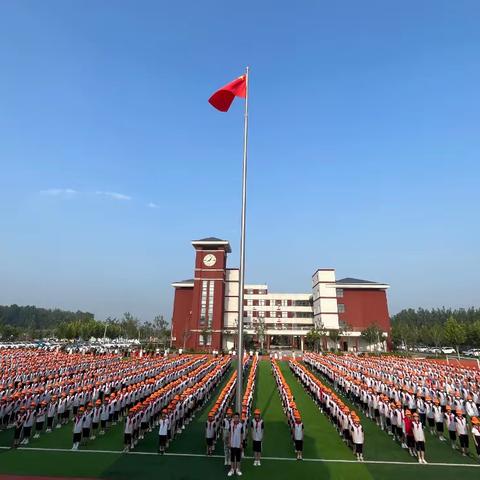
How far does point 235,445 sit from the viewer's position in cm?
819

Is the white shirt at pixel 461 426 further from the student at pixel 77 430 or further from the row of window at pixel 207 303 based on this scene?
the row of window at pixel 207 303

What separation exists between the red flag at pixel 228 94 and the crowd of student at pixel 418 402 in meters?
11.6

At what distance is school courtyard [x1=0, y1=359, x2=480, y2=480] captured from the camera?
8.04m

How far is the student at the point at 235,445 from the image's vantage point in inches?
319

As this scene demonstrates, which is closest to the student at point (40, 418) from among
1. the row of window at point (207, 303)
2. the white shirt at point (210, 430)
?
the white shirt at point (210, 430)

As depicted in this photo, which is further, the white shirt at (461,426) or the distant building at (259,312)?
the distant building at (259,312)

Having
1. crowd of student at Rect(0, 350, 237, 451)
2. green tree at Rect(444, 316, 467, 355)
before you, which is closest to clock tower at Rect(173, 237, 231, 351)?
crowd of student at Rect(0, 350, 237, 451)

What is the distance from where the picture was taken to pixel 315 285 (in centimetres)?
5691

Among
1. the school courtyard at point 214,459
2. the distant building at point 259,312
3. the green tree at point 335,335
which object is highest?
the distant building at point 259,312

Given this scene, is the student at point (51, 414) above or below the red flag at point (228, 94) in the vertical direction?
below

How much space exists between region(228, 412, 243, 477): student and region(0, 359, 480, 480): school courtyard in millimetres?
238

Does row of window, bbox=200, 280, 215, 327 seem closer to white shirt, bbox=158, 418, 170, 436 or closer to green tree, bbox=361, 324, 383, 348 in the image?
green tree, bbox=361, 324, 383, 348

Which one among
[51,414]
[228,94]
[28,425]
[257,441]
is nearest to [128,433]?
[28,425]

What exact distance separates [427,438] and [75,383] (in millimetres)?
16229
